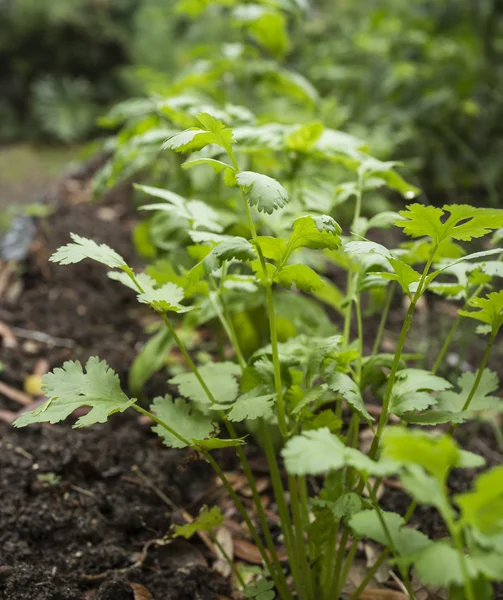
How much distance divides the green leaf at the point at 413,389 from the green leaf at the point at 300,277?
0.66 feet

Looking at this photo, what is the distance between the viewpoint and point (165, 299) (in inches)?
35.9

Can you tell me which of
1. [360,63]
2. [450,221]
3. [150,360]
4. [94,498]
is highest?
[450,221]

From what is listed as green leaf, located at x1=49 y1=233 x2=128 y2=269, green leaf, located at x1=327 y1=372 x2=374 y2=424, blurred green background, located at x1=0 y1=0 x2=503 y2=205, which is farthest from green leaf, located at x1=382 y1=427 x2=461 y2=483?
blurred green background, located at x1=0 y1=0 x2=503 y2=205

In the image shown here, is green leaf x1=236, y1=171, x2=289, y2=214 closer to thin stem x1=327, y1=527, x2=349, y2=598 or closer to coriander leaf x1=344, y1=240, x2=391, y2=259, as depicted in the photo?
coriander leaf x1=344, y1=240, x2=391, y2=259

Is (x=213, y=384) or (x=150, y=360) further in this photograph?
(x=150, y=360)

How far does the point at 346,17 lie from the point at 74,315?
359 centimetres

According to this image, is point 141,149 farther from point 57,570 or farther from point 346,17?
point 346,17

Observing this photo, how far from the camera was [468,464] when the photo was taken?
0.60 m

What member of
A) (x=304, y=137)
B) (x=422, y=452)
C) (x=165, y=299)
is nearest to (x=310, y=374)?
(x=165, y=299)

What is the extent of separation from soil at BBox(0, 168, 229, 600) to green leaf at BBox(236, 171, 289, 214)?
1.56 feet

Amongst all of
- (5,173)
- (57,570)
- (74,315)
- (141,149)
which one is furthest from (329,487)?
(5,173)

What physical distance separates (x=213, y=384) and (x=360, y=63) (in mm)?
3238

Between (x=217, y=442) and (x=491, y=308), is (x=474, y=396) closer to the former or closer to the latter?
(x=491, y=308)

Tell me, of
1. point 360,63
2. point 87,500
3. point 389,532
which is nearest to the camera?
point 389,532
